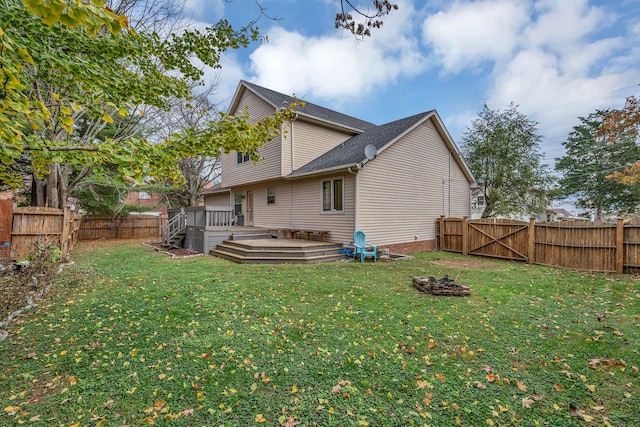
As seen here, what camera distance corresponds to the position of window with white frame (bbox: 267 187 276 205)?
14.7 meters

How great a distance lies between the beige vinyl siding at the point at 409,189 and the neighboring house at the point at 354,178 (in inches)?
1.6

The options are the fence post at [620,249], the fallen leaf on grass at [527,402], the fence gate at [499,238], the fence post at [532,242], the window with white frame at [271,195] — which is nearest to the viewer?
the fallen leaf on grass at [527,402]

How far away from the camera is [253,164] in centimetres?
1324

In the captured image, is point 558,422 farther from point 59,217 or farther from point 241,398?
point 59,217

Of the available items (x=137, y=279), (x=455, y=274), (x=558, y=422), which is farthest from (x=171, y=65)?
(x=455, y=274)

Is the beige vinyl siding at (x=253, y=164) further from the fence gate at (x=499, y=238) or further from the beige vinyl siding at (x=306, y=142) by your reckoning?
the fence gate at (x=499, y=238)

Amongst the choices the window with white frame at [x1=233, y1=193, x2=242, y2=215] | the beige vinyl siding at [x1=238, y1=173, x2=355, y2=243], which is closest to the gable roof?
the beige vinyl siding at [x1=238, y1=173, x2=355, y2=243]

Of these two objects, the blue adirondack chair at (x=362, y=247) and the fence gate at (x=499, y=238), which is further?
the fence gate at (x=499, y=238)

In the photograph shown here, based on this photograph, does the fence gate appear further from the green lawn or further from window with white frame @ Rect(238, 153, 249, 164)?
window with white frame @ Rect(238, 153, 249, 164)

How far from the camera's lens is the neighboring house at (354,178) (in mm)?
11172

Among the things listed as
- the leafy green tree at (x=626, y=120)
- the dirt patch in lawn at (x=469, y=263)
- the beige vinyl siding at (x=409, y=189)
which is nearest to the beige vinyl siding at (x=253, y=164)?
the beige vinyl siding at (x=409, y=189)

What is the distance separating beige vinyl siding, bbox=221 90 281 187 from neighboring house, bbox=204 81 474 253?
50mm

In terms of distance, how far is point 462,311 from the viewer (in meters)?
5.03

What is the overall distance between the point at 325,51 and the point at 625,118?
1287cm
